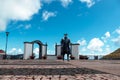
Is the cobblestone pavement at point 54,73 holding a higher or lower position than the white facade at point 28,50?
lower

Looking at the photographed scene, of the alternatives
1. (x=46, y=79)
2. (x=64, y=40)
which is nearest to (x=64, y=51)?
(x=64, y=40)

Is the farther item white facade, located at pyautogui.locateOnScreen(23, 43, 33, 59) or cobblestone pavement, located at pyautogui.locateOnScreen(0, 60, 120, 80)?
white facade, located at pyautogui.locateOnScreen(23, 43, 33, 59)

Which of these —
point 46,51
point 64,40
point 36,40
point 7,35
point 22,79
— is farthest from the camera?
point 46,51

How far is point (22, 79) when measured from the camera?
20.9 feet

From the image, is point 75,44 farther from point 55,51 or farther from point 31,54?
point 31,54

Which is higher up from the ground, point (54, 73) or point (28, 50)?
point (28, 50)

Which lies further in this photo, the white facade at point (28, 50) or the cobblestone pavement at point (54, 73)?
the white facade at point (28, 50)

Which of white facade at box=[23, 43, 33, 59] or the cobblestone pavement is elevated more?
white facade at box=[23, 43, 33, 59]

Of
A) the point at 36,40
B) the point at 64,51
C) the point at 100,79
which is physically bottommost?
the point at 100,79

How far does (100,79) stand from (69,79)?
84 centimetres

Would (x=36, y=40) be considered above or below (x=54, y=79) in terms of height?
above

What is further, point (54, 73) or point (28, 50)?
point (28, 50)

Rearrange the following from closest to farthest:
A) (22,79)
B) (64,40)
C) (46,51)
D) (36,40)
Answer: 1. (22,79)
2. (64,40)
3. (36,40)
4. (46,51)

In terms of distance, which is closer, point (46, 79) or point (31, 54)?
point (46, 79)
